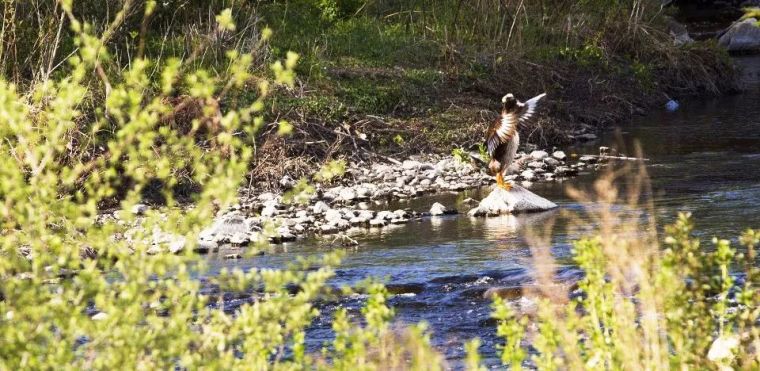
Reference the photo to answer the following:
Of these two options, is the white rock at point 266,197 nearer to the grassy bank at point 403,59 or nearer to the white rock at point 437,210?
the grassy bank at point 403,59

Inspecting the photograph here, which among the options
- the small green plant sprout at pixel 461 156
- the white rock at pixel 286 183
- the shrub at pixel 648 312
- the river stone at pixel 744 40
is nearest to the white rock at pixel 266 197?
the white rock at pixel 286 183

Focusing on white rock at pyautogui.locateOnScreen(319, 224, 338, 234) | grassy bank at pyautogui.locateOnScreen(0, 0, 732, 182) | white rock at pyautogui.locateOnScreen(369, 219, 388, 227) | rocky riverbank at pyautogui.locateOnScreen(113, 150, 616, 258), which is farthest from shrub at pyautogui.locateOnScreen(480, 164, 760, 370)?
grassy bank at pyautogui.locateOnScreen(0, 0, 732, 182)

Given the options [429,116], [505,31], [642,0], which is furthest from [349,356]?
[642,0]

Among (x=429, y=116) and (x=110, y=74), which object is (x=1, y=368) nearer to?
(x=110, y=74)

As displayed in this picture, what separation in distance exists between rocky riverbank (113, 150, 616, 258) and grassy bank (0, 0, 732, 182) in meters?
0.56

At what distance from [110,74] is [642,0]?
10.1m

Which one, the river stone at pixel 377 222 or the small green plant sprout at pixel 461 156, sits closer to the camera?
the river stone at pixel 377 222

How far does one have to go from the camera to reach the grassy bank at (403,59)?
13.5 m

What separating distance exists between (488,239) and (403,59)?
735cm

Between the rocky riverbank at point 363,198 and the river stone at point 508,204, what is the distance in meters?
0.30

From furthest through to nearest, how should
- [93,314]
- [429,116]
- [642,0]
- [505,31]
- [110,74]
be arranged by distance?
[642,0], [505,31], [429,116], [110,74], [93,314]

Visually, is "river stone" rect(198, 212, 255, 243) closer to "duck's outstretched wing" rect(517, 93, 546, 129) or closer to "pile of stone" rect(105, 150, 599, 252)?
"pile of stone" rect(105, 150, 599, 252)

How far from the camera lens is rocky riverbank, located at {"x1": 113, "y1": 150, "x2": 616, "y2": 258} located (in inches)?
410

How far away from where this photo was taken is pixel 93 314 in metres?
7.68
